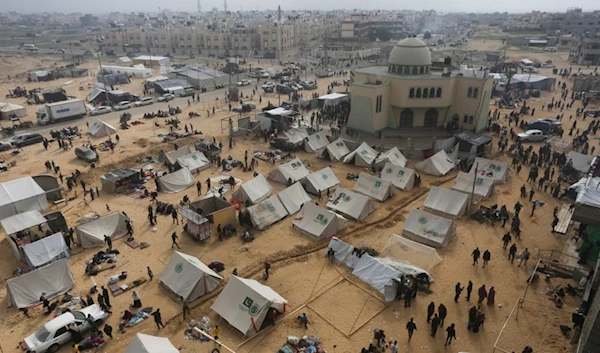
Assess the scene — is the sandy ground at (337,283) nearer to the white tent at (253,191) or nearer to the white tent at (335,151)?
the white tent at (253,191)

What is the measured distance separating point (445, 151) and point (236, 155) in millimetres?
17906

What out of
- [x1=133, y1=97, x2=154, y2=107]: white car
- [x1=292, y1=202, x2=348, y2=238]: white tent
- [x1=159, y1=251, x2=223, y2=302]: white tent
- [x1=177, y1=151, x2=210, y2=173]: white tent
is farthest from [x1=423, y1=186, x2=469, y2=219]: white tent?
[x1=133, y1=97, x2=154, y2=107]: white car

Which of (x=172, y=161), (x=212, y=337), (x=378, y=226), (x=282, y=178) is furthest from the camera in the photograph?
(x=172, y=161)

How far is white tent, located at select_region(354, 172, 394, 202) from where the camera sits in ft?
83.9

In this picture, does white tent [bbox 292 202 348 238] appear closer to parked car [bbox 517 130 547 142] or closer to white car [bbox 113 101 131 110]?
parked car [bbox 517 130 547 142]

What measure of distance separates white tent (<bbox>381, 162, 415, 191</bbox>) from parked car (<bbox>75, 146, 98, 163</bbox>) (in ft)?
76.3

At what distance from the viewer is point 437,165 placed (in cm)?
2952

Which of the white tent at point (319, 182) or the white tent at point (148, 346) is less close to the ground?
the white tent at point (148, 346)

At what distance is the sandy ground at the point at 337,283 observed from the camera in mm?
14844

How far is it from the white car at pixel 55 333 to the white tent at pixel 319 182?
14.9m

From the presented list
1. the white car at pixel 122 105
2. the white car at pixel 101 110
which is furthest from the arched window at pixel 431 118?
the white car at pixel 101 110

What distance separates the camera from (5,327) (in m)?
15.4

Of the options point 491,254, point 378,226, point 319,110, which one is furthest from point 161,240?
point 319,110

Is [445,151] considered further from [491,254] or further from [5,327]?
[5,327]
